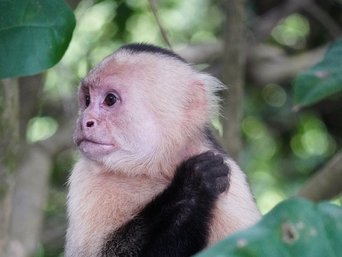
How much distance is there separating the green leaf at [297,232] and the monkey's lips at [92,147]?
2.76 ft

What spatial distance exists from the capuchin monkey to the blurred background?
2.34 ft

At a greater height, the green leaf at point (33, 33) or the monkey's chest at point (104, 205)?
the green leaf at point (33, 33)

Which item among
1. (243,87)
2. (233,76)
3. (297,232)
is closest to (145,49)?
(233,76)

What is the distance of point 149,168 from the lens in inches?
64.7

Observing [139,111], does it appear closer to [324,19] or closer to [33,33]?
[33,33]

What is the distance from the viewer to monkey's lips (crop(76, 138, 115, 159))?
5.30 ft

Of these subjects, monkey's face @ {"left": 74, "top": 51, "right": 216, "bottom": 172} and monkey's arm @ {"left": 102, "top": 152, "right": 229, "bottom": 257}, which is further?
monkey's face @ {"left": 74, "top": 51, "right": 216, "bottom": 172}

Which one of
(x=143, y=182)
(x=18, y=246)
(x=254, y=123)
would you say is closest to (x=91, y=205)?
(x=143, y=182)

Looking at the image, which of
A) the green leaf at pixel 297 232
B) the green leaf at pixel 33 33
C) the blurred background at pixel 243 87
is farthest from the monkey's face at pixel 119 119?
the green leaf at pixel 297 232

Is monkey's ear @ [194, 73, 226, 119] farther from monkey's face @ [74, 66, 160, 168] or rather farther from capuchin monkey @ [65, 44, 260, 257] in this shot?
monkey's face @ [74, 66, 160, 168]

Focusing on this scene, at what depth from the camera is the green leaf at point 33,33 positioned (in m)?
1.37

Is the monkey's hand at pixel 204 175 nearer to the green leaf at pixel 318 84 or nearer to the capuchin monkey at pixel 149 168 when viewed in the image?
the capuchin monkey at pixel 149 168

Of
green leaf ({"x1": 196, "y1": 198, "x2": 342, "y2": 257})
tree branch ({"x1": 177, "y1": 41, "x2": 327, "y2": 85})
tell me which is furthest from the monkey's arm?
tree branch ({"x1": 177, "y1": 41, "x2": 327, "y2": 85})

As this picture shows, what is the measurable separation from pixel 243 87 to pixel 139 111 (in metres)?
1.13
